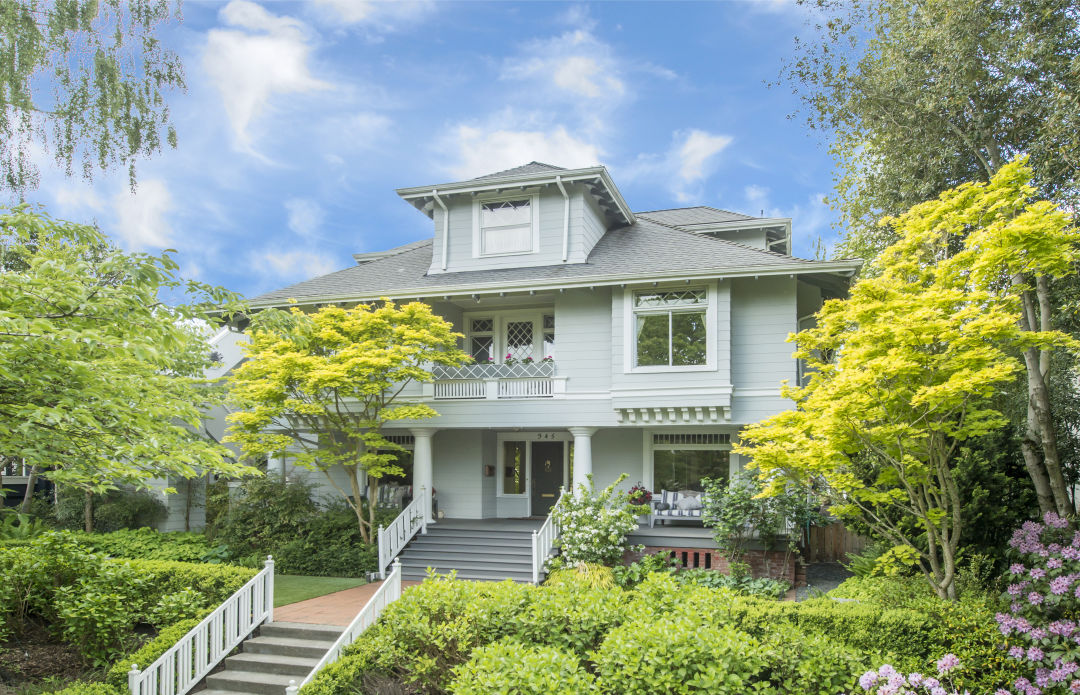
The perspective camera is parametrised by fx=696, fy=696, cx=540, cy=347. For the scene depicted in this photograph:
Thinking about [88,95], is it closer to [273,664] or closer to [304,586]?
[304,586]

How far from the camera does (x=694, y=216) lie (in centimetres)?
2220

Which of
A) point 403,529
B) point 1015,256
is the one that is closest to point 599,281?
point 403,529

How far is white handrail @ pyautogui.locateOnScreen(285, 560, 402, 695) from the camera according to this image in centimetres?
940

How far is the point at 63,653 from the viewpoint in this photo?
1120 cm

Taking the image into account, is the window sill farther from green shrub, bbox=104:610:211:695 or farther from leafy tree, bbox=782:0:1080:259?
green shrub, bbox=104:610:211:695

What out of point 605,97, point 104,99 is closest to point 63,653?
point 104,99

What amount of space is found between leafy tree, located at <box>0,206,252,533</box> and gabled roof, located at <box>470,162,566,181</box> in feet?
34.4

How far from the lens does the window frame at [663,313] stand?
15234mm

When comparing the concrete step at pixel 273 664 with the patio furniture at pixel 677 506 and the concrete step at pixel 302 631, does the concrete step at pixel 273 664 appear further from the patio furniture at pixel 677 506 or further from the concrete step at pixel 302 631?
the patio furniture at pixel 677 506

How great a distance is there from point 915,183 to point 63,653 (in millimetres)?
18501

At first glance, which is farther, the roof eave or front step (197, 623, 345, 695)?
the roof eave

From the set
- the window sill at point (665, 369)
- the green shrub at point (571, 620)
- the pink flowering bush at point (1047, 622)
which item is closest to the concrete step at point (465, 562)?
the window sill at point (665, 369)

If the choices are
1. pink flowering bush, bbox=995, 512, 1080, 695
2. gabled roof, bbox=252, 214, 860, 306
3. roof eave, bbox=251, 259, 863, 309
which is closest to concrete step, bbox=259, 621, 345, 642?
roof eave, bbox=251, 259, 863, 309

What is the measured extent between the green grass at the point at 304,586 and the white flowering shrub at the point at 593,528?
14.3 feet
